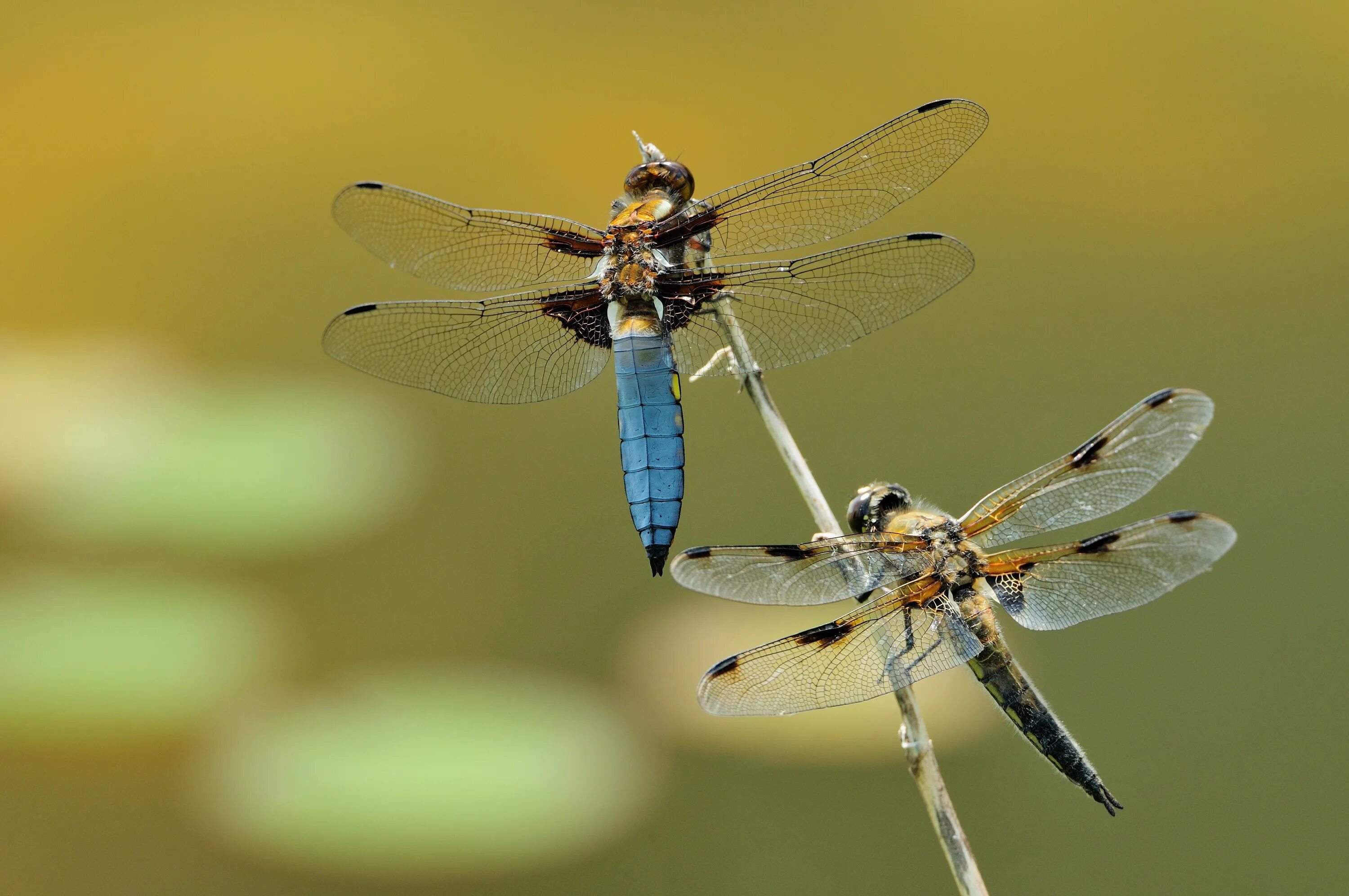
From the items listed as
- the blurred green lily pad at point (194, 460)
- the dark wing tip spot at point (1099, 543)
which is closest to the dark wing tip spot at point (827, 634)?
the dark wing tip spot at point (1099, 543)

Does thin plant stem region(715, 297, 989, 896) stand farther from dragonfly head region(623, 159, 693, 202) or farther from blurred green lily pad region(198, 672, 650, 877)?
blurred green lily pad region(198, 672, 650, 877)

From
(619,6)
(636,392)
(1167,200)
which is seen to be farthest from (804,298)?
(619,6)

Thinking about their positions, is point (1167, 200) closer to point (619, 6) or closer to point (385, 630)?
point (619, 6)

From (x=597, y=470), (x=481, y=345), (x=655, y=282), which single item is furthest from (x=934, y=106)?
(x=597, y=470)

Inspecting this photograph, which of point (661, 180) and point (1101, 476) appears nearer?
point (1101, 476)

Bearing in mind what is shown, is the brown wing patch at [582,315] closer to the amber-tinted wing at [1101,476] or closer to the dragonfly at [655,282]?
the dragonfly at [655,282]

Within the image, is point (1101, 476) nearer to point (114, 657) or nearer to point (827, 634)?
point (827, 634)
